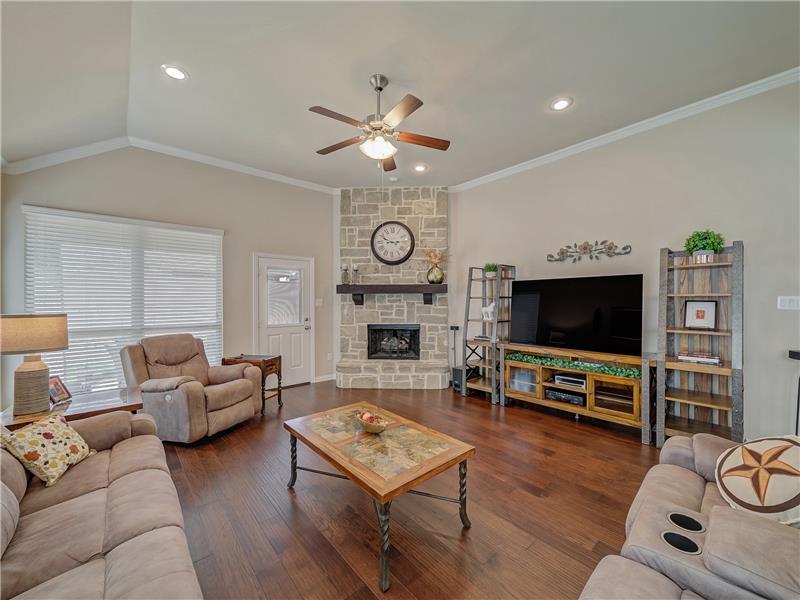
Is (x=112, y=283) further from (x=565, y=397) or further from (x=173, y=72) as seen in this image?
(x=565, y=397)

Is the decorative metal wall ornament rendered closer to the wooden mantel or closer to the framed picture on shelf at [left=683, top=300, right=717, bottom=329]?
the framed picture on shelf at [left=683, top=300, right=717, bottom=329]

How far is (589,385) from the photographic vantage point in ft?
11.6

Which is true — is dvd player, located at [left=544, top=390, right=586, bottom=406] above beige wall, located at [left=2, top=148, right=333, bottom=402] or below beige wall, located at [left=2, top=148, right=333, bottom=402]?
below

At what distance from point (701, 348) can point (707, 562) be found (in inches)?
111

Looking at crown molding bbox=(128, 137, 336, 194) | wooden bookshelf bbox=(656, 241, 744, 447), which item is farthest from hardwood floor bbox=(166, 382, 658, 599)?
crown molding bbox=(128, 137, 336, 194)

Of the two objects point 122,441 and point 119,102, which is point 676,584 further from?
point 119,102

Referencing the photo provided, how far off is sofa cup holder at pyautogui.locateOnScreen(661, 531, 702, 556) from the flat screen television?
2421mm

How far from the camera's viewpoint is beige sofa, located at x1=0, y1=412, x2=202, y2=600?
42.6 inches

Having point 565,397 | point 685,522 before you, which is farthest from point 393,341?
point 685,522

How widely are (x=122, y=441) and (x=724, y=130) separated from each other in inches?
213

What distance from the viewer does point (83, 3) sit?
1.86 metres

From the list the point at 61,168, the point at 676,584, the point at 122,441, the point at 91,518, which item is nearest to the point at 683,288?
the point at 676,584

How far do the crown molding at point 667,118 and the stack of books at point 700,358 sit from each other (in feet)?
7.39

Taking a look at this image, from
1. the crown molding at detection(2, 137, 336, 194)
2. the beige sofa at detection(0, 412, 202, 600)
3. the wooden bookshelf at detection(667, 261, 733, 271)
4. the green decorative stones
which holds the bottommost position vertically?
the beige sofa at detection(0, 412, 202, 600)
